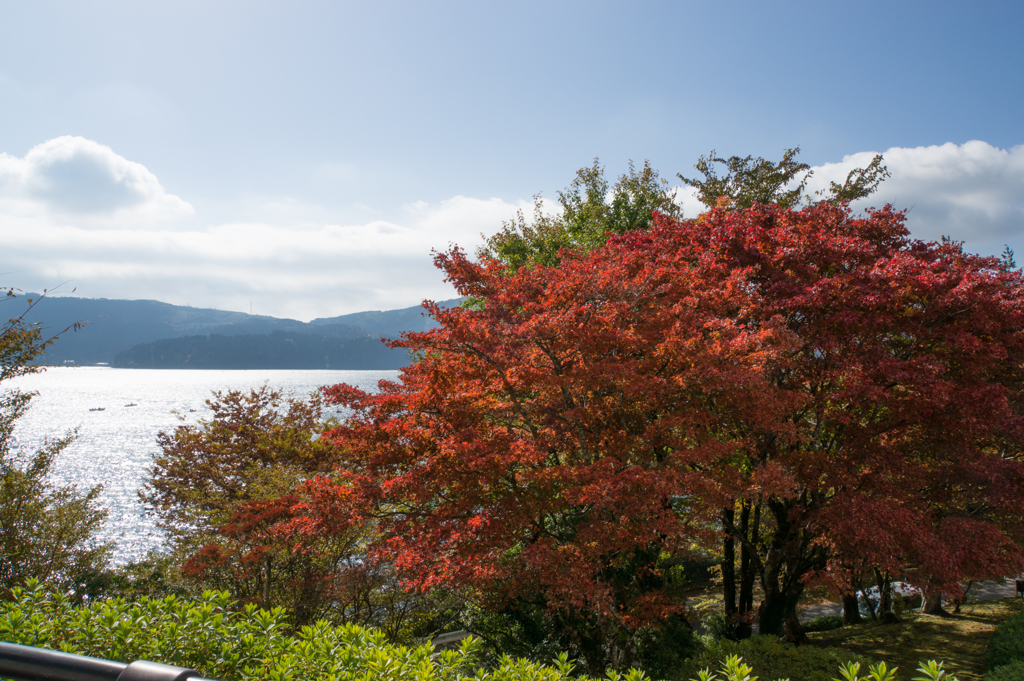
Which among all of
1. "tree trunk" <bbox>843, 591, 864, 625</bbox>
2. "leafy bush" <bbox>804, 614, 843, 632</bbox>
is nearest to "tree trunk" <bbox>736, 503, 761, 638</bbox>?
"tree trunk" <bbox>843, 591, 864, 625</bbox>

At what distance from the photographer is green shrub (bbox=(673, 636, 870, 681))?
859cm

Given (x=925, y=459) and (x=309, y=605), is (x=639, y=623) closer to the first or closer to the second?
(x=925, y=459)

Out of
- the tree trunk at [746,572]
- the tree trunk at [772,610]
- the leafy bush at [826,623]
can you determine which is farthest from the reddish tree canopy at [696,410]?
the leafy bush at [826,623]

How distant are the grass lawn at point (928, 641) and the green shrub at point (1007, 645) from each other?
56cm

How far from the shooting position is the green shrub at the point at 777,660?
8.59 metres

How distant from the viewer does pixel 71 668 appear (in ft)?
4.58

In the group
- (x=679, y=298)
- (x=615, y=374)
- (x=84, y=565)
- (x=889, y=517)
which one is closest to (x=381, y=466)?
(x=615, y=374)

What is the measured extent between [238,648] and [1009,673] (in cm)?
1072

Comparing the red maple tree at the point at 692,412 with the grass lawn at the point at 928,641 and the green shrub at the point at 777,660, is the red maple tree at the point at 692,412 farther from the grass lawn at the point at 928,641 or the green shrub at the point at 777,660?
the grass lawn at the point at 928,641

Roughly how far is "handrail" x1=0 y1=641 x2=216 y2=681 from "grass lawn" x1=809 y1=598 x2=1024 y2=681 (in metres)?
12.9

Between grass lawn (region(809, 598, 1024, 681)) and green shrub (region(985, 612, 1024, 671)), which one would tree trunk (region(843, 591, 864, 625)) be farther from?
green shrub (region(985, 612, 1024, 671))

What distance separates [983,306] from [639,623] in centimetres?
792

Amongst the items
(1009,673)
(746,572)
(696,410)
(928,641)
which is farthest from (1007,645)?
(696,410)

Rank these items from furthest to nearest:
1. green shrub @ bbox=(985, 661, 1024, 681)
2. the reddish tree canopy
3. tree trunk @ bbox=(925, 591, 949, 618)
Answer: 1. tree trunk @ bbox=(925, 591, 949, 618)
2. the reddish tree canopy
3. green shrub @ bbox=(985, 661, 1024, 681)
